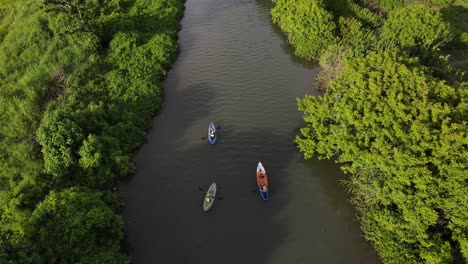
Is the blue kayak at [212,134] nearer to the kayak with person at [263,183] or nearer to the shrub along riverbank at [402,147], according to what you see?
the kayak with person at [263,183]

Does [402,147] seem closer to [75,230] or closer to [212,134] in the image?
[212,134]

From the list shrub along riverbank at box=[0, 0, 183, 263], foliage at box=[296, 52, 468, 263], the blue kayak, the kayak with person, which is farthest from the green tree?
foliage at box=[296, 52, 468, 263]

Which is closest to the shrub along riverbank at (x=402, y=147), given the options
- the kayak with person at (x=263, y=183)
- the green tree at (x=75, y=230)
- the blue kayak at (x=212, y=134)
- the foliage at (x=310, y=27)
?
the kayak with person at (x=263, y=183)

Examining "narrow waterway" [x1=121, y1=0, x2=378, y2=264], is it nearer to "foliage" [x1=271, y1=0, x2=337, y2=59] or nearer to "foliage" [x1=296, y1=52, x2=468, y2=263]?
"foliage" [x1=271, y1=0, x2=337, y2=59]

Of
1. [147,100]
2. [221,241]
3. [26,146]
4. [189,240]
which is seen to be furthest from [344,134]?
[26,146]

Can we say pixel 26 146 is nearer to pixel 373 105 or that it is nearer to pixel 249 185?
pixel 249 185
